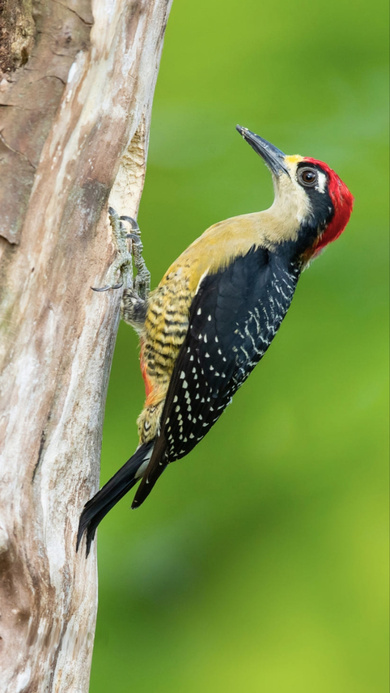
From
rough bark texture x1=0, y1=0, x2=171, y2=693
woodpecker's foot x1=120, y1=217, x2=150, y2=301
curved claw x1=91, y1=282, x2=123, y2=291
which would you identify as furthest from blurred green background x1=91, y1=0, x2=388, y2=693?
rough bark texture x1=0, y1=0, x2=171, y2=693

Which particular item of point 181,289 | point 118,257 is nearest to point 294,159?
point 181,289

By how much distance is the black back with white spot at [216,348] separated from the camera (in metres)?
2.91

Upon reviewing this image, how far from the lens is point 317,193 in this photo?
3.23 metres

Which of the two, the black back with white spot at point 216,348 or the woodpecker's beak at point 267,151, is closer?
the black back with white spot at point 216,348

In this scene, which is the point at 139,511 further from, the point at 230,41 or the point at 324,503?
the point at 230,41

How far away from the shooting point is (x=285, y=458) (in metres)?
4.60

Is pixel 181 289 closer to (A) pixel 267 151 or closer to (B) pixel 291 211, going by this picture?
(B) pixel 291 211

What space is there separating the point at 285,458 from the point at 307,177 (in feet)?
6.22

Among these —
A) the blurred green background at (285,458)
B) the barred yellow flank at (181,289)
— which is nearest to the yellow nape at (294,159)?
the barred yellow flank at (181,289)

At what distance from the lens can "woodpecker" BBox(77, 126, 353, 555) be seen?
115 inches

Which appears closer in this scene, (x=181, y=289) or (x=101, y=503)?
(x=101, y=503)

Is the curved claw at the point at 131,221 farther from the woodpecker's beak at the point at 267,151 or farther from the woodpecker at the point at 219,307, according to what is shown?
the woodpecker's beak at the point at 267,151

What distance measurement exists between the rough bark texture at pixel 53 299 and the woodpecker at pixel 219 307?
42 centimetres

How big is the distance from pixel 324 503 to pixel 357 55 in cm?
264
